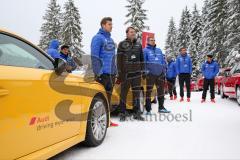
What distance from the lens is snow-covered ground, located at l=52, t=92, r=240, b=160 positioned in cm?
452

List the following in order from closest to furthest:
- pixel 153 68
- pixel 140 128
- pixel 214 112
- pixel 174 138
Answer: pixel 174 138 → pixel 140 128 → pixel 153 68 → pixel 214 112

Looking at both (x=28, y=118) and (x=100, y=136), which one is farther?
(x=100, y=136)

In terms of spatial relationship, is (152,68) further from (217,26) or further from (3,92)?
(217,26)

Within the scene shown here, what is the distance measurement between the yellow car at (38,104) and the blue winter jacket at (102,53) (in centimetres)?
143

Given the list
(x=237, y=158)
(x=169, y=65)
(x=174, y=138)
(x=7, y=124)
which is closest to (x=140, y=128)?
(x=174, y=138)

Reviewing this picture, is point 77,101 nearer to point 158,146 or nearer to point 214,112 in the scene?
point 158,146

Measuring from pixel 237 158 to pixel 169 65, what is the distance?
902cm

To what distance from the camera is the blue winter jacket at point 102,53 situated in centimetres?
616

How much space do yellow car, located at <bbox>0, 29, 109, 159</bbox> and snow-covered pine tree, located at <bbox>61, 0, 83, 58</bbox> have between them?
36140mm

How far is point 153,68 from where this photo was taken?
26.9 ft

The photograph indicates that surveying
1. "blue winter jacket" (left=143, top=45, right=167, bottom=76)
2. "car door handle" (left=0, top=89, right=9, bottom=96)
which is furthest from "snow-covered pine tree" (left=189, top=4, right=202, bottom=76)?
"car door handle" (left=0, top=89, right=9, bottom=96)

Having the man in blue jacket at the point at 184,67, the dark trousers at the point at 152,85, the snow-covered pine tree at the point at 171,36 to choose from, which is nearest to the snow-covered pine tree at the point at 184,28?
the snow-covered pine tree at the point at 171,36

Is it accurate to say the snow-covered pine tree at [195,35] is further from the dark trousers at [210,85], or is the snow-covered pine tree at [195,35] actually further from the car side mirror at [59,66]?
the car side mirror at [59,66]

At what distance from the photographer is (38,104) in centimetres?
339
